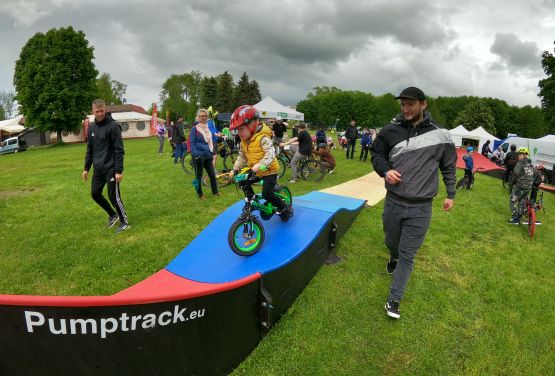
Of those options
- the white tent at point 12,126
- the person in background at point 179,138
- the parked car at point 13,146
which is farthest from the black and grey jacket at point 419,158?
the white tent at point 12,126

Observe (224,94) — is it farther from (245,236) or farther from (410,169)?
(410,169)

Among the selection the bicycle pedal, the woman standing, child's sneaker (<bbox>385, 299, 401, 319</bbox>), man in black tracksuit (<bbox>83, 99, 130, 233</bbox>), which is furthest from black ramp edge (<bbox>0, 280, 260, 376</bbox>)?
the woman standing

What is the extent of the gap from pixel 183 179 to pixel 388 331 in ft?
28.7

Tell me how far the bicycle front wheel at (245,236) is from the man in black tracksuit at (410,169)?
1.67m

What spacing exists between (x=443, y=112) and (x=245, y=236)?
367 ft

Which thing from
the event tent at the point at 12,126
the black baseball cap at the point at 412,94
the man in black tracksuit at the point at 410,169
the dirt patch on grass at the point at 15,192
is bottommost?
the dirt patch on grass at the point at 15,192

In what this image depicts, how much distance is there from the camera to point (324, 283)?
430 centimetres

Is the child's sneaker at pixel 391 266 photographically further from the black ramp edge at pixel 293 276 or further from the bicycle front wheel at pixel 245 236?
the bicycle front wheel at pixel 245 236

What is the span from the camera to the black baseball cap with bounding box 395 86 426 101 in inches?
127

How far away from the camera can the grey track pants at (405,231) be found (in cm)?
339

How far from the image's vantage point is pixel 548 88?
3472 cm

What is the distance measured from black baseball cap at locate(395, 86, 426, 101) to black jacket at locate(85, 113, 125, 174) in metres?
4.44

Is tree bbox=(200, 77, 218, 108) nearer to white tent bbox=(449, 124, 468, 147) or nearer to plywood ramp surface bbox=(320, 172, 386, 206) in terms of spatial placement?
white tent bbox=(449, 124, 468, 147)

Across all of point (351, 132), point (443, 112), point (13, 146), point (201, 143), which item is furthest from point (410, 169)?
point (443, 112)
